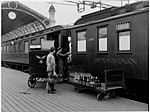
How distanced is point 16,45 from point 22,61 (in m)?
2.73

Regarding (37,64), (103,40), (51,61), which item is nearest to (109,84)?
(103,40)

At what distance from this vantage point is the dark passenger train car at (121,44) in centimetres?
625

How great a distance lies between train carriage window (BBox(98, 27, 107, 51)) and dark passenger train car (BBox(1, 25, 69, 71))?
2925mm

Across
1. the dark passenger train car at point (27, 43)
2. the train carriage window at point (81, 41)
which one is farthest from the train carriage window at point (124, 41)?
the dark passenger train car at point (27, 43)

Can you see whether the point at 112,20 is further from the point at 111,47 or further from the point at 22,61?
the point at 22,61

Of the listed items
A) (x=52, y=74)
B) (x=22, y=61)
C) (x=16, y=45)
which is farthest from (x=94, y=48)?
(x=16, y=45)

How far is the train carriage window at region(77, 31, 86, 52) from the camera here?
28.7 ft

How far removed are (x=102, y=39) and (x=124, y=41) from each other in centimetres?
109

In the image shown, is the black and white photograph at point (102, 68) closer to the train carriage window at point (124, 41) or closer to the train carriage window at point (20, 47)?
the train carriage window at point (124, 41)

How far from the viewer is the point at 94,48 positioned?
8.05 meters

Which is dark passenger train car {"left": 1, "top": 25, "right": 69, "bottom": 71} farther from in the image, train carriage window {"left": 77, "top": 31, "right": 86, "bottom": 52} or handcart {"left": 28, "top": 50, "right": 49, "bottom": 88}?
train carriage window {"left": 77, "top": 31, "right": 86, "bottom": 52}

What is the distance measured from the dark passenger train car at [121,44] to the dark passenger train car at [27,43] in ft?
5.22

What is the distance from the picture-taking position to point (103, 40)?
7711 mm

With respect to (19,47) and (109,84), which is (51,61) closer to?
(109,84)
